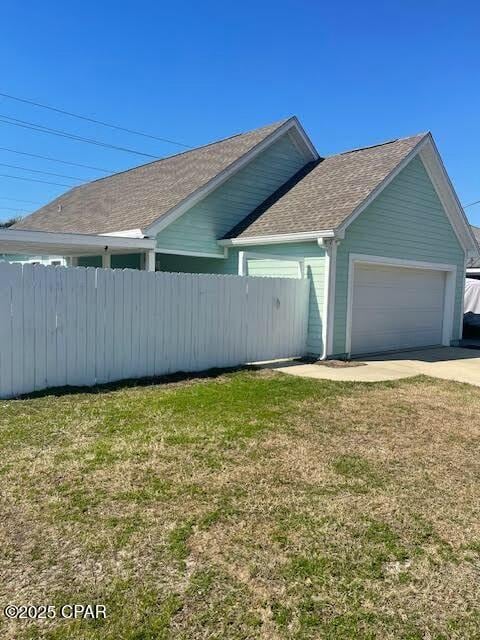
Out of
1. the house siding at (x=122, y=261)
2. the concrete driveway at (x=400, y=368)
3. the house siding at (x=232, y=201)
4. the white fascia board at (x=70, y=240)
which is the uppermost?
the house siding at (x=232, y=201)

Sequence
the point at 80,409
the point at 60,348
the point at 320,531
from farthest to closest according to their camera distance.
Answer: the point at 60,348 < the point at 80,409 < the point at 320,531

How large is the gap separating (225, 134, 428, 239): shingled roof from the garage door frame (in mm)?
1186

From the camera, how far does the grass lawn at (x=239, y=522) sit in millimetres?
2652

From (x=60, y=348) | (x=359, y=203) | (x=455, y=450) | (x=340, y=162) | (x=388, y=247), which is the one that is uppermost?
(x=340, y=162)

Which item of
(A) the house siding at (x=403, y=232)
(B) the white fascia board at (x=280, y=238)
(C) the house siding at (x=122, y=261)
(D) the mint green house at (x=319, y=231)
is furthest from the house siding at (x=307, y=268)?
(C) the house siding at (x=122, y=261)

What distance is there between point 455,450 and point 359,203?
6.85 m

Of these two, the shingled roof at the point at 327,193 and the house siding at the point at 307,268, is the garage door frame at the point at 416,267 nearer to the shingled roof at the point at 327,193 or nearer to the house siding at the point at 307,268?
the house siding at the point at 307,268

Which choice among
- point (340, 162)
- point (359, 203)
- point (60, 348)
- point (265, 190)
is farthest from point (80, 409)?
point (340, 162)

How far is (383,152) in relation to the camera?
1321 cm

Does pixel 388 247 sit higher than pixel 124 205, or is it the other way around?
pixel 124 205

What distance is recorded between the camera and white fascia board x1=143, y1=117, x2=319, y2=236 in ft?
38.1

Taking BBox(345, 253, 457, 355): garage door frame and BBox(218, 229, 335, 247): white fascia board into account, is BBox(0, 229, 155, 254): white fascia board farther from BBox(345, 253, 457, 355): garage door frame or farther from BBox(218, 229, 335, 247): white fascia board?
BBox(345, 253, 457, 355): garage door frame

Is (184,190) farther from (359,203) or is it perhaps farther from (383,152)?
(383,152)

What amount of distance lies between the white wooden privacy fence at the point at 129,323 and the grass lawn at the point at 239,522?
1012mm
